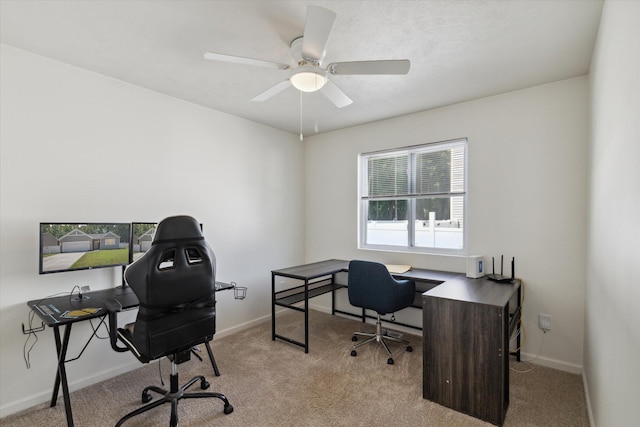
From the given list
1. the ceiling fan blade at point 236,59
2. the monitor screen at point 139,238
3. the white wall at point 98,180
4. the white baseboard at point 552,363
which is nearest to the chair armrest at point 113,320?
the monitor screen at point 139,238

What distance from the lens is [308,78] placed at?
2.02m

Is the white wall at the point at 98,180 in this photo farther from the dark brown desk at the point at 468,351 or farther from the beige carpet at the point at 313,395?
the dark brown desk at the point at 468,351

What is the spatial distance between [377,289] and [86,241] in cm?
252

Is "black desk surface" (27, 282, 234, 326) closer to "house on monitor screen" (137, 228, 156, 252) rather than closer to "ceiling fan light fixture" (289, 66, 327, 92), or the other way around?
"house on monitor screen" (137, 228, 156, 252)

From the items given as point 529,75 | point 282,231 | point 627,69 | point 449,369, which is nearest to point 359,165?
point 282,231

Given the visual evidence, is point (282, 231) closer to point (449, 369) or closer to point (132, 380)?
point (132, 380)

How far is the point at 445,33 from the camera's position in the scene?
203cm

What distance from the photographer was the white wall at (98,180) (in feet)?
7.31

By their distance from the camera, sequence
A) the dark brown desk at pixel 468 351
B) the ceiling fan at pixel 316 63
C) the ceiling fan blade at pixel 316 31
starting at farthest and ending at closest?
the dark brown desk at pixel 468 351, the ceiling fan at pixel 316 63, the ceiling fan blade at pixel 316 31

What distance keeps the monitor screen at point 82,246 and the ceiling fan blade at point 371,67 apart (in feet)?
6.96

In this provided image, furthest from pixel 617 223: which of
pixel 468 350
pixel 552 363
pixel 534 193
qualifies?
pixel 552 363

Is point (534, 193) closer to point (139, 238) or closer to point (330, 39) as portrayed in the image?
point (330, 39)

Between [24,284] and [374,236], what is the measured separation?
3532mm

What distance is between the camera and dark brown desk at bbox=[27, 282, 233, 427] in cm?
192
